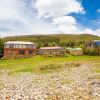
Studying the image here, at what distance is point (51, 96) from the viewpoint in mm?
22688

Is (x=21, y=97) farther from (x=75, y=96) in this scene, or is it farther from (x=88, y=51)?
(x=88, y=51)

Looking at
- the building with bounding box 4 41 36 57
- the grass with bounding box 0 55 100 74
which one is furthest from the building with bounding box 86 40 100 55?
the grass with bounding box 0 55 100 74

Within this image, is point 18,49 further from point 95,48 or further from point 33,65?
point 33,65

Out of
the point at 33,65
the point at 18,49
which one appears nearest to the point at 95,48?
the point at 18,49

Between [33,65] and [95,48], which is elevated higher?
[95,48]

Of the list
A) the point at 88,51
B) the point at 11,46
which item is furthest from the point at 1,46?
the point at 88,51

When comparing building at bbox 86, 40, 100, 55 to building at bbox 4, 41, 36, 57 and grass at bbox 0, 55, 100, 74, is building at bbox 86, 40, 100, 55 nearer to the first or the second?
building at bbox 4, 41, 36, 57

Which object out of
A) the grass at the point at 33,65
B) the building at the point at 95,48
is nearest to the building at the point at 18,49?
the building at the point at 95,48

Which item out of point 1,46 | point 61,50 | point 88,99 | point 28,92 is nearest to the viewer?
point 88,99

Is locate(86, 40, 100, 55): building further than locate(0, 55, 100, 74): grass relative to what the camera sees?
Yes

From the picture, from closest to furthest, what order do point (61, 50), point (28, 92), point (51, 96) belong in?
point (51, 96) < point (28, 92) < point (61, 50)

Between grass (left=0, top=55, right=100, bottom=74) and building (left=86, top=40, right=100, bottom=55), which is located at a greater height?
building (left=86, top=40, right=100, bottom=55)

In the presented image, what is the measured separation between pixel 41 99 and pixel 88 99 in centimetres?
401

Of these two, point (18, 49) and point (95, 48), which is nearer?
point (18, 49)
